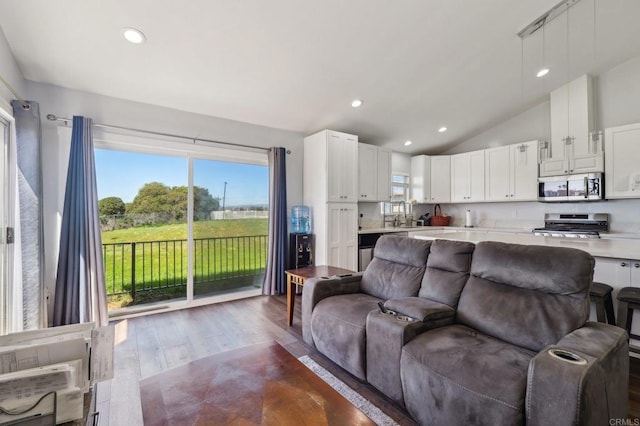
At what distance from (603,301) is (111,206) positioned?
484 cm

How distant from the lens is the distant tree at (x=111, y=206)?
129 inches

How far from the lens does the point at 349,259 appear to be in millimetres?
4652

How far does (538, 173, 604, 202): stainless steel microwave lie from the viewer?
412cm

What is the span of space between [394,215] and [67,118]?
5352 mm

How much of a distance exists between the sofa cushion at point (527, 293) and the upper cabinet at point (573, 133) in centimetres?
353

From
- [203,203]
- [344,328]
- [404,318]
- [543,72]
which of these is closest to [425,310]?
[404,318]

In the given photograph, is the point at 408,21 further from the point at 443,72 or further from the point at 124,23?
the point at 124,23

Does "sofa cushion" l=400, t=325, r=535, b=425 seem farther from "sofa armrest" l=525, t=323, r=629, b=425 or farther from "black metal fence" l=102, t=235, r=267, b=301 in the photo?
"black metal fence" l=102, t=235, r=267, b=301

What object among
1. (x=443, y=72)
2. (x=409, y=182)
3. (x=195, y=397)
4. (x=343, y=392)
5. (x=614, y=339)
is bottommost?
(x=343, y=392)

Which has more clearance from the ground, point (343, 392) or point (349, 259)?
point (349, 259)

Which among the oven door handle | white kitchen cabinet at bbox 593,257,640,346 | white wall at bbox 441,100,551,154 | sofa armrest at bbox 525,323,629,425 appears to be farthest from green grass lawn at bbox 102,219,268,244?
the oven door handle

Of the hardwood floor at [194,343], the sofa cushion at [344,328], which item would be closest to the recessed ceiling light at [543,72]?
the hardwood floor at [194,343]

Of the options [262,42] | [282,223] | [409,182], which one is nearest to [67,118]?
[262,42]

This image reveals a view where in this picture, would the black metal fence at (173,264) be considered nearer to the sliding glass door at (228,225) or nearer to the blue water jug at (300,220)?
the sliding glass door at (228,225)
